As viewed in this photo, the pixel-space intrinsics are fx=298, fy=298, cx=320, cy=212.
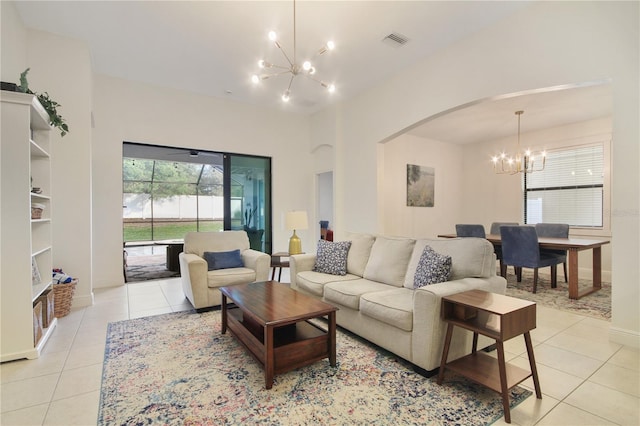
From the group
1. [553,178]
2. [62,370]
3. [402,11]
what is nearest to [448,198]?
[553,178]

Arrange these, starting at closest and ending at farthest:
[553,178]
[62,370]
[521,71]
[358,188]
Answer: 1. [62,370]
2. [521,71]
3. [358,188]
4. [553,178]

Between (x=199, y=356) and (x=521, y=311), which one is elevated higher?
(x=521, y=311)

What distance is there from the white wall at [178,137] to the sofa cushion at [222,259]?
1938 mm

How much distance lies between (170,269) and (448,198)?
6504 mm

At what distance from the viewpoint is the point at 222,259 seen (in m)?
3.82

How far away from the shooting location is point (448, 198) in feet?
24.1

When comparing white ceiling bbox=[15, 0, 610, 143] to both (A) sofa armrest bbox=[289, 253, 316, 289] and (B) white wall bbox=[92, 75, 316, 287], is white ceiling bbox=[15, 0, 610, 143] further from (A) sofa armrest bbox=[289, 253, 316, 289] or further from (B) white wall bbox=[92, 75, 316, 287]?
(A) sofa armrest bbox=[289, 253, 316, 289]

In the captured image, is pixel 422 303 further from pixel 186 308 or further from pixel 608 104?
pixel 608 104

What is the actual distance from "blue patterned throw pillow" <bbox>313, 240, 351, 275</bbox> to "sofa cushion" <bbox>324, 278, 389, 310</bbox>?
0.35m

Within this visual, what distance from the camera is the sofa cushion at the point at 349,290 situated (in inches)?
105

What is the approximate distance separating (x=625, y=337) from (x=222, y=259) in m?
4.15

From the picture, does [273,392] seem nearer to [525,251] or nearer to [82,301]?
[82,301]

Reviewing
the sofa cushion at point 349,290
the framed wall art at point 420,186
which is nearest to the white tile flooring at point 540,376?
the sofa cushion at point 349,290

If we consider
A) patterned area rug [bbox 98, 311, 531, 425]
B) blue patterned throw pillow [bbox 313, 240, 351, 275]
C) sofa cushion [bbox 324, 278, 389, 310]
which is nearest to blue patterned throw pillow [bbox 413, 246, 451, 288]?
sofa cushion [bbox 324, 278, 389, 310]
